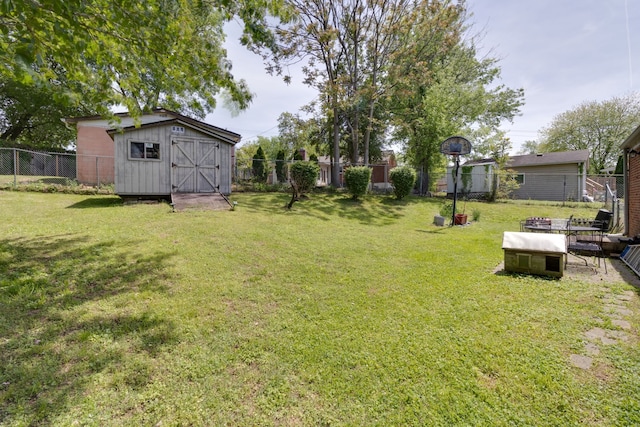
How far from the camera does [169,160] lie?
10.8m

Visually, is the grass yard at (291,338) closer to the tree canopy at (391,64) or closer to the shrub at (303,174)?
the shrub at (303,174)

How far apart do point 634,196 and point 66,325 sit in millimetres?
10976

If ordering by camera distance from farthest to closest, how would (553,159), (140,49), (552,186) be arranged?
(553,159)
(552,186)
(140,49)

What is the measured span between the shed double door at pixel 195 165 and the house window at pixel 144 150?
561 millimetres

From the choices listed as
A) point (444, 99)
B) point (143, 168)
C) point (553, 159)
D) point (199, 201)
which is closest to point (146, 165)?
point (143, 168)

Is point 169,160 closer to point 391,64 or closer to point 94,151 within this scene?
point 94,151

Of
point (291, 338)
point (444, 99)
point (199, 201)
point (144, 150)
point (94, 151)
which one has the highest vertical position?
point (444, 99)

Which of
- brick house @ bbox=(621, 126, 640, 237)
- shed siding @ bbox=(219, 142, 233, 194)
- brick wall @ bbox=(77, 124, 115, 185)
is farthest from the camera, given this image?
brick wall @ bbox=(77, 124, 115, 185)

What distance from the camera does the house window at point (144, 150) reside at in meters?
10.2

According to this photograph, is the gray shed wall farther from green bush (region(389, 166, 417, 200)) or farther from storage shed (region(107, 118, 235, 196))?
green bush (region(389, 166, 417, 200))

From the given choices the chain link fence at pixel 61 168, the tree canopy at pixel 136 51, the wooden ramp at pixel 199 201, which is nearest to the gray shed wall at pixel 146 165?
the wooden ramp at pixel 199 201

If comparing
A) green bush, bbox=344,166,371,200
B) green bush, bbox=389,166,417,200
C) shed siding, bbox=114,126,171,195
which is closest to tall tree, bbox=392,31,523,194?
green bush, bbox=389,166,417,200

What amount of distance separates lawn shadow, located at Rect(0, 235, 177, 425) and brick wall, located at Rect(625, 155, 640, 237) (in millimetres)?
9658

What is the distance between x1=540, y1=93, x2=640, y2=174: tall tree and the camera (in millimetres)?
27688
